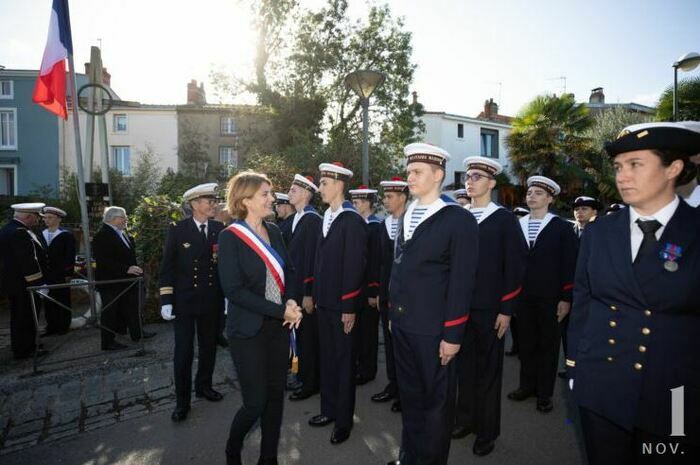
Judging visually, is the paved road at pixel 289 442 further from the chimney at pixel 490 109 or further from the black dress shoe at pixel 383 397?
the chimney at pixel 490 109

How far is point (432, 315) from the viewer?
2.96 meters

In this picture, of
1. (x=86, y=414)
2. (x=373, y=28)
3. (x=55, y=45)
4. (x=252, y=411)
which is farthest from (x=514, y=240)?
(x=373, y=28)

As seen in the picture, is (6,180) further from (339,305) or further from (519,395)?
(519,395)

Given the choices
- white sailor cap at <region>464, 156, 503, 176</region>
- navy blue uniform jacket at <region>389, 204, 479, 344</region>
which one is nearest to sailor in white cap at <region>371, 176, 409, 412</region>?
white sailor cap at <region>464, 156, 503, 176</region>

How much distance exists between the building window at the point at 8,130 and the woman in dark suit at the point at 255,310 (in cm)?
3553

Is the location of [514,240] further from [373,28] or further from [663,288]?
[373,28]

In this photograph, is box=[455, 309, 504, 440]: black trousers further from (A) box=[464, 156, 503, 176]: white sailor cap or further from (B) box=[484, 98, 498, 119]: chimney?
(B) box=[484, 98, 498, 119]: chimney

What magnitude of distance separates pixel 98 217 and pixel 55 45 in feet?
30.7

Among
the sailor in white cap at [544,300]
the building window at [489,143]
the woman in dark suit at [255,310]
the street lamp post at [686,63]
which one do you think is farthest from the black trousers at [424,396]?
the building window at [489,143]

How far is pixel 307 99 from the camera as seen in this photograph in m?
22.6

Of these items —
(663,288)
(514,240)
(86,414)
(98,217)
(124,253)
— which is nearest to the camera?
(663,288)

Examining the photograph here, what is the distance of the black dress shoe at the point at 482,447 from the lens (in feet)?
12.0

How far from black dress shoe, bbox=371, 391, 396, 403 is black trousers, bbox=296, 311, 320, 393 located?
2.36 ft

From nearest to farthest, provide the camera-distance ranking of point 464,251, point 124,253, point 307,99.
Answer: point 464,251 < point 124,253 < point 307,99
